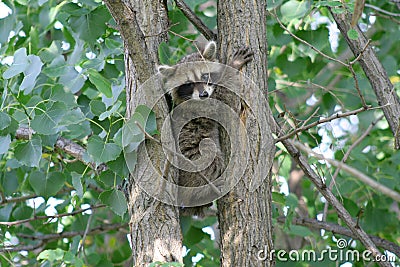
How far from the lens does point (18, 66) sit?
4.15m

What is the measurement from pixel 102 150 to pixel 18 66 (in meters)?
0.99

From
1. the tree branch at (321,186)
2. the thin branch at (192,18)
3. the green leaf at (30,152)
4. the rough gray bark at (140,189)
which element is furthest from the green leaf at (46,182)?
the tree branch at (321,186)

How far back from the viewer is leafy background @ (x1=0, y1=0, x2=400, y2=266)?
3.97m

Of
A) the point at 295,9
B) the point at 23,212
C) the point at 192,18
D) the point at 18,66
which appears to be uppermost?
the point at 295,9

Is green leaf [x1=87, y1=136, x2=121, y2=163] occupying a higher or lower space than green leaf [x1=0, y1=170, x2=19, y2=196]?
lower

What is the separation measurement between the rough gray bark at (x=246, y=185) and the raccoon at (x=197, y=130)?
0.38 metres

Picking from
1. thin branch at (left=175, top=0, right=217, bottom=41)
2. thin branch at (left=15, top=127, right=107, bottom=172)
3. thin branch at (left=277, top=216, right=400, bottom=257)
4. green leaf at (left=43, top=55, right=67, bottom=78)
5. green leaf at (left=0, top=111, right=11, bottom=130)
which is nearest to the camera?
green leaf at (left=0, top=111, right=11, bottom=130)

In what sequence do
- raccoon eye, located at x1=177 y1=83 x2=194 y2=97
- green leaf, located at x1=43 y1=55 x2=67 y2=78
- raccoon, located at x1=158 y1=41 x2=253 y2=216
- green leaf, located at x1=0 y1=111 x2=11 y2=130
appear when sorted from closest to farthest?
green leaf, located at x1=0 y1=111 x2=11 y2=130, raccoon, located at x1=158 y1=41 x2=253 y2=216, green leaf, located at x1=43 y1=55 x2=67 y2=78, raccoon eye, located at x1=177 y1=83 x2=194 y2=97

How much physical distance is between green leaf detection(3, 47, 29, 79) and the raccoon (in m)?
0.93

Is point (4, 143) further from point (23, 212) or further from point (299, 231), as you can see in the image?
point (299, 231)

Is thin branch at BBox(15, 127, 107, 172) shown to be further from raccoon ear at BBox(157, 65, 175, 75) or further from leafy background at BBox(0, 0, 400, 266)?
raccoon ear at BBox(157, 65, 175, 75)

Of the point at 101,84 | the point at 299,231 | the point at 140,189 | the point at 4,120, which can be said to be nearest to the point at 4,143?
the point at 4,120

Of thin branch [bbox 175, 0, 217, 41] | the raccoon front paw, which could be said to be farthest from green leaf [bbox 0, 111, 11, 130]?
the raccoon front paw

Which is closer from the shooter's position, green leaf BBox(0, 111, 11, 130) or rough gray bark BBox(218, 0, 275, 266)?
rough gray bark BBox(218, 0, 275, 266)
